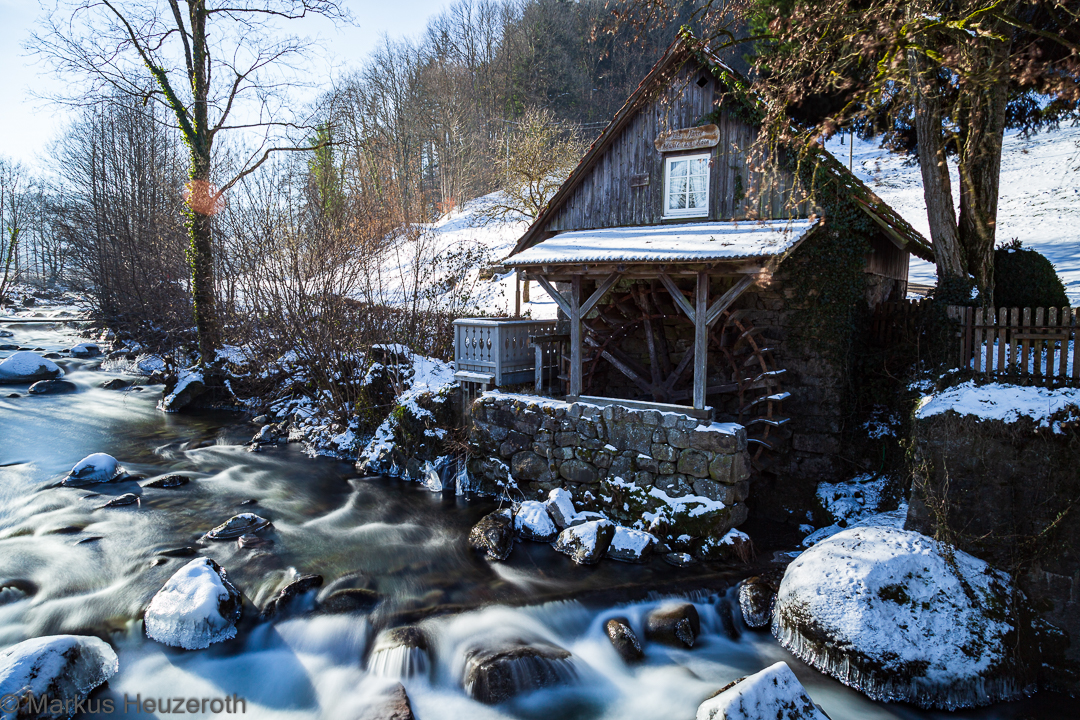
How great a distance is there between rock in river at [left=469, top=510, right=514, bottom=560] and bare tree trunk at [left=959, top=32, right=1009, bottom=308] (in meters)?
6.33

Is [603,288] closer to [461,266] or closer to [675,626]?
[675,626]

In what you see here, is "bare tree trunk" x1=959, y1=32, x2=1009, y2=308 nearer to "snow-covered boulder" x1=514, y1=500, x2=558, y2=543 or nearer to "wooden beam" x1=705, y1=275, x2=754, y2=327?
"wooden beam" x1=705, y1=275, x2=754, y2=327

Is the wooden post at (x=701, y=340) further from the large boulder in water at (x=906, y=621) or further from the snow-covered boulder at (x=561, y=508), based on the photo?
the large boulder in water at (x=906, y=621)

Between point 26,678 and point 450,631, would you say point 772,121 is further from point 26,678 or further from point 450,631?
point 26,678

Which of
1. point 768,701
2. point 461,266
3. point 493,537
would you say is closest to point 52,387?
point 461,266

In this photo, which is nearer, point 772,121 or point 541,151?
point 772,121

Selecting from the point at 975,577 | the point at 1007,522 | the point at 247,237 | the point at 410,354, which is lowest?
the point at 975,577

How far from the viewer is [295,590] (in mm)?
6094

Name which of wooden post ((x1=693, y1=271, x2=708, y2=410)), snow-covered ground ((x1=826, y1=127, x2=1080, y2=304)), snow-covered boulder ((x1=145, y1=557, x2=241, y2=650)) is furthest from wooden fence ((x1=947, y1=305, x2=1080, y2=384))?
snow-covered ground ((x1=826, y1=127, x2=1080, y2=304))

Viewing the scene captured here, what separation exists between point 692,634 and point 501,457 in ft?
13.3

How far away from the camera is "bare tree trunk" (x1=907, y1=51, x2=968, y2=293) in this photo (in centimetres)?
732

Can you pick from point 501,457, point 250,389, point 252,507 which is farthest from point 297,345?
point 501,457

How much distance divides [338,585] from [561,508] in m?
2.91

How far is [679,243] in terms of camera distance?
7.99m
